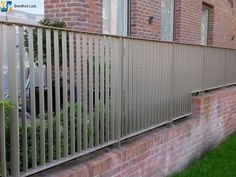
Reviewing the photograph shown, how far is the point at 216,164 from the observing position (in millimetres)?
4887

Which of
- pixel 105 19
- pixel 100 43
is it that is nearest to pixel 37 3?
pixel 105 19

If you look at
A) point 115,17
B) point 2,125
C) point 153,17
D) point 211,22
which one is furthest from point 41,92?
point 211,22

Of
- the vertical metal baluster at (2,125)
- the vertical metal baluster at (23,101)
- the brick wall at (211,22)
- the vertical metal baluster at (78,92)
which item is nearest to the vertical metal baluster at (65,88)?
the vertical metal baluster at (78,92)

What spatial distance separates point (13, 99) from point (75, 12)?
247 cm

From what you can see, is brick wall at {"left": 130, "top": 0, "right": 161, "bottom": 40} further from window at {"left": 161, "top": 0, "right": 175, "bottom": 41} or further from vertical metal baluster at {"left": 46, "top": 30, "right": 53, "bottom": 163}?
vertical metal baluster at {"left": 46, "top": 30, "right": 53, "bottom": 163}

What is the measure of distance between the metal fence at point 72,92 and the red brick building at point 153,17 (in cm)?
120

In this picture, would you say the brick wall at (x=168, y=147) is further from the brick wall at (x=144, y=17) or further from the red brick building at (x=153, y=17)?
the red brick building at (x=153, y=17)

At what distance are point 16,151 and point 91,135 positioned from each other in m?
0.85

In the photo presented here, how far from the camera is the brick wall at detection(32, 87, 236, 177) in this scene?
2907 mm

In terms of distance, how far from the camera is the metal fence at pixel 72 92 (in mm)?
2227

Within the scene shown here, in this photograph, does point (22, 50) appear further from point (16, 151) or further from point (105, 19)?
point (105, 19)

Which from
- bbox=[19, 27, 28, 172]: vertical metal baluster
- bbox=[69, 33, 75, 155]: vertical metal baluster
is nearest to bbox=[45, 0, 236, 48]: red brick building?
bbox=[69, 33, 75, 155]: vertical metal baluster

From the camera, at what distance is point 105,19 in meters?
5.35

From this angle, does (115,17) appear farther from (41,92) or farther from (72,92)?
(41,92)
